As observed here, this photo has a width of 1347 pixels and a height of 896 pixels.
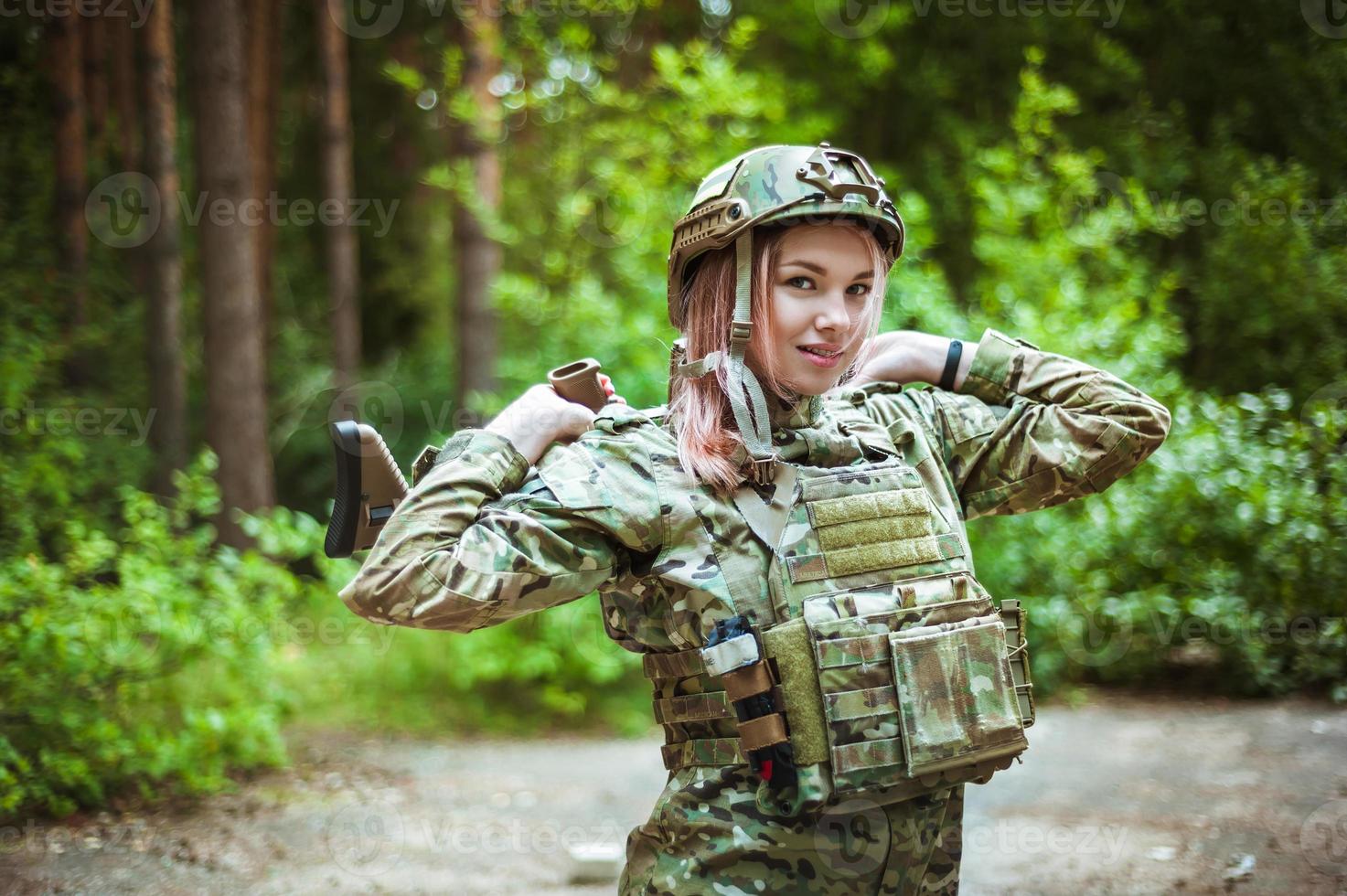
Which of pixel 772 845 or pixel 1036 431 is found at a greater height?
pixel 1036 431

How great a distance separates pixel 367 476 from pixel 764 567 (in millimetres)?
786

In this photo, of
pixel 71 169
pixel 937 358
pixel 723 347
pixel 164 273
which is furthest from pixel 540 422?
pixel 164 273

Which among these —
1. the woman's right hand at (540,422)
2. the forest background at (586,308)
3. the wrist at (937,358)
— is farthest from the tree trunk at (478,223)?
the woman's right hand at (540,422)

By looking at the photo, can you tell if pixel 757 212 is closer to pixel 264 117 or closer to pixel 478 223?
pixel 478 223

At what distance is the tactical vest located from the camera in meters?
1.93

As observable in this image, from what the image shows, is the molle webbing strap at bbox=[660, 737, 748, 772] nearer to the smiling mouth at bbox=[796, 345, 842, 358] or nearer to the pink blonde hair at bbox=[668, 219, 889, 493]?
the pink blonde hair at bbox=[668, 219, 889, 493]

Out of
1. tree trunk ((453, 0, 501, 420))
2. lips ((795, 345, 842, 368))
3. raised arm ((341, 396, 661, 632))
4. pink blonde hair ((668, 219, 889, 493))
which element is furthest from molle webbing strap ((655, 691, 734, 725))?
tree trunk ((453, 0, 501, 420))

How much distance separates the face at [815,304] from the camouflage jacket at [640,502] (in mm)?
128

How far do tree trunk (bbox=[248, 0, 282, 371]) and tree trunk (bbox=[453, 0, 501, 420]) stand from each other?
3.10 meters

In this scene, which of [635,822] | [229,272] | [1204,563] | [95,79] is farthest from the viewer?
[95,79]

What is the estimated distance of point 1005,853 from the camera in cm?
453

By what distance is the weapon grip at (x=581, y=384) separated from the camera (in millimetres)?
2223

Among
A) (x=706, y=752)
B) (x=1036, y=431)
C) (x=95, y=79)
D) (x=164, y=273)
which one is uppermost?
(x=95, y=79)

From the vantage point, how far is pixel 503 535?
1.93m
